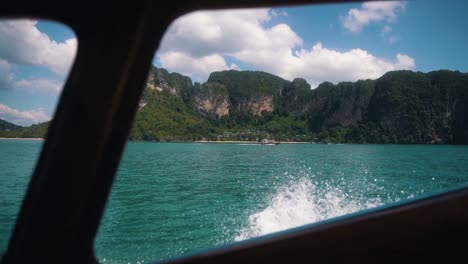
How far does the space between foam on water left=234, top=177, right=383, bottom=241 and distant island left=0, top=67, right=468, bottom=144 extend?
53145 millimetres

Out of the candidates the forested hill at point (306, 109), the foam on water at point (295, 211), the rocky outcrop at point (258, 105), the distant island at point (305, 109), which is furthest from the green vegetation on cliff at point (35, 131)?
the rocky outcrop at point (258, 105)

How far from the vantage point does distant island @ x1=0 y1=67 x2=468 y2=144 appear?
7925 cm

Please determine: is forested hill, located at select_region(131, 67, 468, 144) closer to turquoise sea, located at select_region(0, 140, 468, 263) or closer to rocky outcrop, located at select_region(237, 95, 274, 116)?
rocky outcrop, located at select_region(237, 95, 274, 116)

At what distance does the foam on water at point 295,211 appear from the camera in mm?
11613

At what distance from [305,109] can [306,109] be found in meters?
0.38

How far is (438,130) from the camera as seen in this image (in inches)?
3231

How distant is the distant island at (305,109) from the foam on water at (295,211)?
174ft

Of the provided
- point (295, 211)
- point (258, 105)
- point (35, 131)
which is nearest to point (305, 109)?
point (258, 105)

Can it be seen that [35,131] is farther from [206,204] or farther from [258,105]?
[258,105]

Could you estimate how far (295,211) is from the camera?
43.9 ft

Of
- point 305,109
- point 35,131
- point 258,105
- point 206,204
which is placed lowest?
point 206,204

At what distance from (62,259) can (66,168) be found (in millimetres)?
328

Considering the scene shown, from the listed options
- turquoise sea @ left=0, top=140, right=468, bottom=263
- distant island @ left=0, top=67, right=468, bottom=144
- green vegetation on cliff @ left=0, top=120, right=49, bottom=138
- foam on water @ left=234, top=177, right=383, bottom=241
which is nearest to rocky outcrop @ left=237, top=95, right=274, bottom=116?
distant island @ left=0, top=67, right=468, bottom=144

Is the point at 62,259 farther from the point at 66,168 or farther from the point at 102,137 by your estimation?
the point at 102,137
